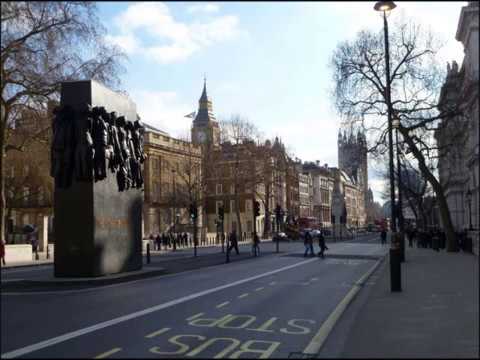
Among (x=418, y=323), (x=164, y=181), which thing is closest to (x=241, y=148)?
(x=164, y=181)

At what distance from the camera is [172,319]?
36.2ft

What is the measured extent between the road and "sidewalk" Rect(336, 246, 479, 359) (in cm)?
92

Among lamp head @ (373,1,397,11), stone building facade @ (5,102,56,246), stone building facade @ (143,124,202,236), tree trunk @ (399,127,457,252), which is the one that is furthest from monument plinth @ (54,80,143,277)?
stone building facade @ (143,124,202,236)

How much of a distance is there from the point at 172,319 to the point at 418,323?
15.1 feet

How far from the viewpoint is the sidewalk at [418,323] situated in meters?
7.58

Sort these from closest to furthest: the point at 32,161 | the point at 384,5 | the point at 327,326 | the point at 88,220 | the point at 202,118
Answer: the point at 327,326 < the point at 384,5 < the point at 88,220 < the point at 32,161 < the point at 202,118

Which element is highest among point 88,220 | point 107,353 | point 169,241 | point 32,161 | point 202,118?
point 202,118

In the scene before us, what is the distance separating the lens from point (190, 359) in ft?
25.1

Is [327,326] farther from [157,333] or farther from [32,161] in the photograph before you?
[32,161]

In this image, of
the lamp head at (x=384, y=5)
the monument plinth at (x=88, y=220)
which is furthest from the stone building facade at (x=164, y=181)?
the lamp head at (x=384, y=5)

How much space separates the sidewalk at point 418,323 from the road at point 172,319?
92 cm

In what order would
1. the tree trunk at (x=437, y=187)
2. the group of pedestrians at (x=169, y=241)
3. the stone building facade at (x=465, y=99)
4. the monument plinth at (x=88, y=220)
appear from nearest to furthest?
the monument plinth at (x=88, y=220) < the stone building facade at (x=465, y=99) < the tree trunk at (x=437, y=187) < the group of pedestrians at (x=169, y=241)

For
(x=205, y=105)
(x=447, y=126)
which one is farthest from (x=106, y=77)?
(x=205, y=105)

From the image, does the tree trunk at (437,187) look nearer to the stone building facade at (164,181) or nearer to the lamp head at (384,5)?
the lamp head at (384,5)
